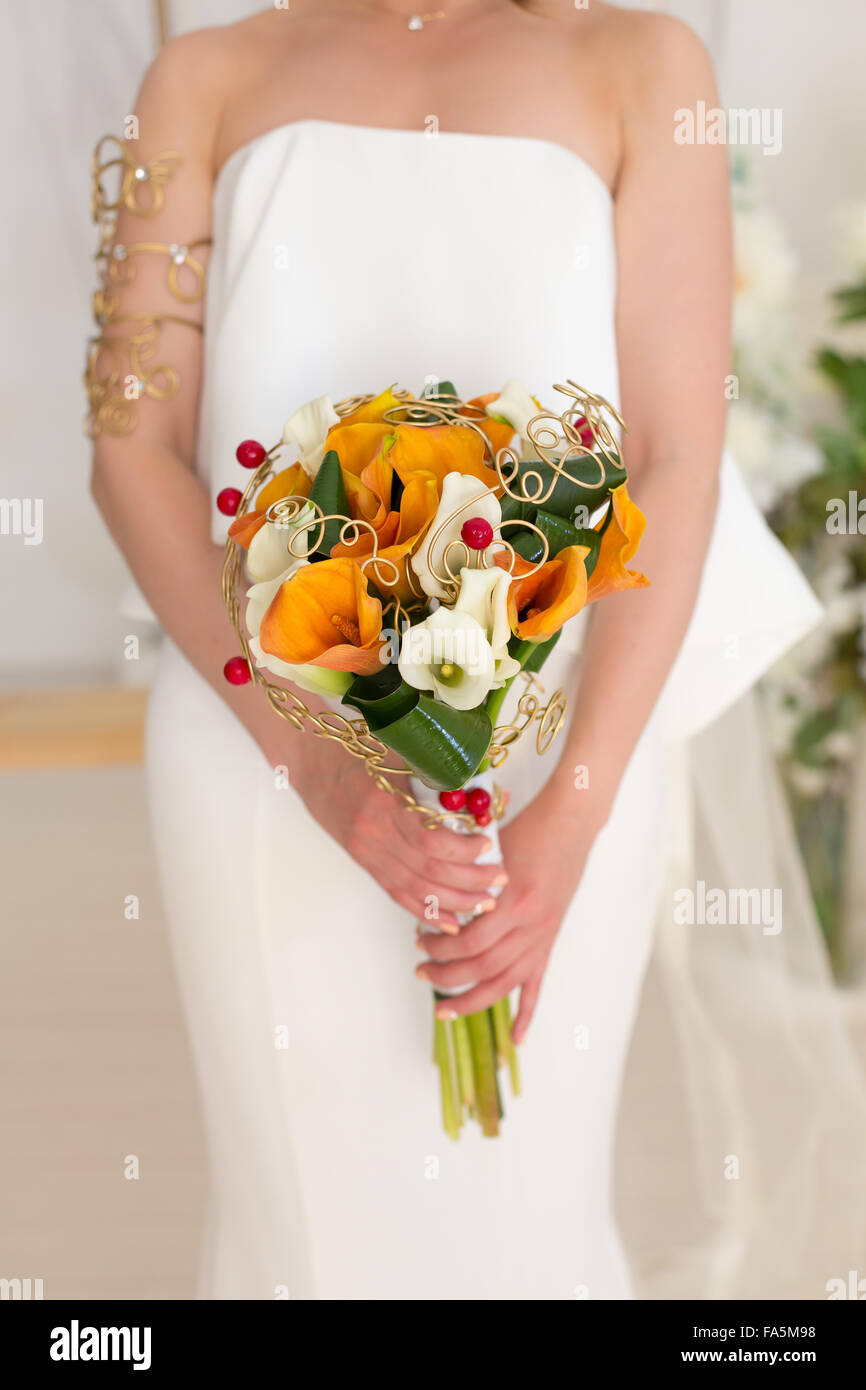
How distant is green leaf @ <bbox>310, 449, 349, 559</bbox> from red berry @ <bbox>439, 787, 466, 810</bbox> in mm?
209

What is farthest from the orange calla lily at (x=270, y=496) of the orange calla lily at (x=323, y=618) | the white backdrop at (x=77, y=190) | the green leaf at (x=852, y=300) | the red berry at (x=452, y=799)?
the white backdrop at (x=77, y=190)

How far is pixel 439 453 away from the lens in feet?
2.63

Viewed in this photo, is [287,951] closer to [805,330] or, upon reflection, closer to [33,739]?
[33,739]

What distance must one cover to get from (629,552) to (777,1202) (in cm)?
126

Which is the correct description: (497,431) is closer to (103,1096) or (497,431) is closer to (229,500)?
(229,500)

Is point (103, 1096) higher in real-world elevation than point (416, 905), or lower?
lower

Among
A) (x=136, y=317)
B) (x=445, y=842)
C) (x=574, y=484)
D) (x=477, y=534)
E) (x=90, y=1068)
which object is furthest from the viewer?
(x=90, y=1068)

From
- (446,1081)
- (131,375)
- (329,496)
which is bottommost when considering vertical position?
(446,1081)

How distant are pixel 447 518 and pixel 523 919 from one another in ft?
1.39

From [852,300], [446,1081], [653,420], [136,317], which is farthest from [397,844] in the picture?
[852,300]

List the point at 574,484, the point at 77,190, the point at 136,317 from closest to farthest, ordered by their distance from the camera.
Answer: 1. the point at 574,484
2. the point at 136,317
3. the point at 77,190

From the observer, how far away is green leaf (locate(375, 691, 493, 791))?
29.3 inches

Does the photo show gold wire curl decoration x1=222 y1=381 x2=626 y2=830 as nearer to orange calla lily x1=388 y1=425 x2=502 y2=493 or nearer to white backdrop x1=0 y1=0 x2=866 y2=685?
orange calla lily x1=388 y1=425 x2=502 y2=493

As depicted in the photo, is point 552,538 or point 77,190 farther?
point 77,190
